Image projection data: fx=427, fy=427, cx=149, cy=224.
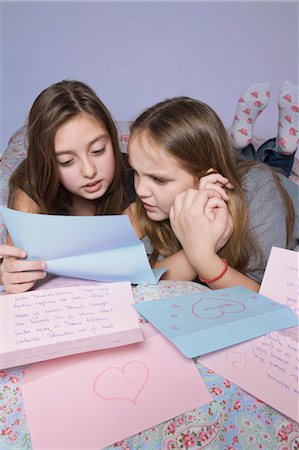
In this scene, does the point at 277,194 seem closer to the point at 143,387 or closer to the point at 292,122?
the point at 292,122

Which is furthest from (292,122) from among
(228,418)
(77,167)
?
(228,418)

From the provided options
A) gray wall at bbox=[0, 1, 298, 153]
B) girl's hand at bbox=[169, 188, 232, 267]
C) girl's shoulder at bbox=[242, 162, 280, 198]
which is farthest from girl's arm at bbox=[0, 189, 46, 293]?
gray wall at bbox=[0, 1, 298, 153]

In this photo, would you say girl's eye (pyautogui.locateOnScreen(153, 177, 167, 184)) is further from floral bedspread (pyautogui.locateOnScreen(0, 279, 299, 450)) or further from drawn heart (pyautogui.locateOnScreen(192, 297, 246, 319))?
floral bedspread (pyautogui.locateOnScreen(0, 279, 299, 450))

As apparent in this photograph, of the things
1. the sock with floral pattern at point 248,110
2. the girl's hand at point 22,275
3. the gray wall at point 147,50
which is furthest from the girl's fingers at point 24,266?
the gray wall at point 147,50

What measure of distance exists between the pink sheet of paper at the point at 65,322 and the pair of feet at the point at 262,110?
0.88 metres

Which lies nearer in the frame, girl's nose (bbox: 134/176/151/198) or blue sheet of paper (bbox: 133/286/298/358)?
blue sheet of paper (bbox: 133/286/298/358)

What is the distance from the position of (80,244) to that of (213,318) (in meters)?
0.26

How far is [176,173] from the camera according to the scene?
0.96m

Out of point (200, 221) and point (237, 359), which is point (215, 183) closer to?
point (200, 221)

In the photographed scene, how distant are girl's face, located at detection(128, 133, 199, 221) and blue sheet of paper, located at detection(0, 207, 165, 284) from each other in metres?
0.25

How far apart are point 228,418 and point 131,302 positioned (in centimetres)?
21

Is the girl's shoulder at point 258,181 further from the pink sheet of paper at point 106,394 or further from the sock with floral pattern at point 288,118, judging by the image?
the pink sheet of paper at point 106,394

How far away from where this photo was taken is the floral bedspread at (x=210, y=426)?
462mm

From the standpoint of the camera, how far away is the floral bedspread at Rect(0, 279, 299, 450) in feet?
1.51
